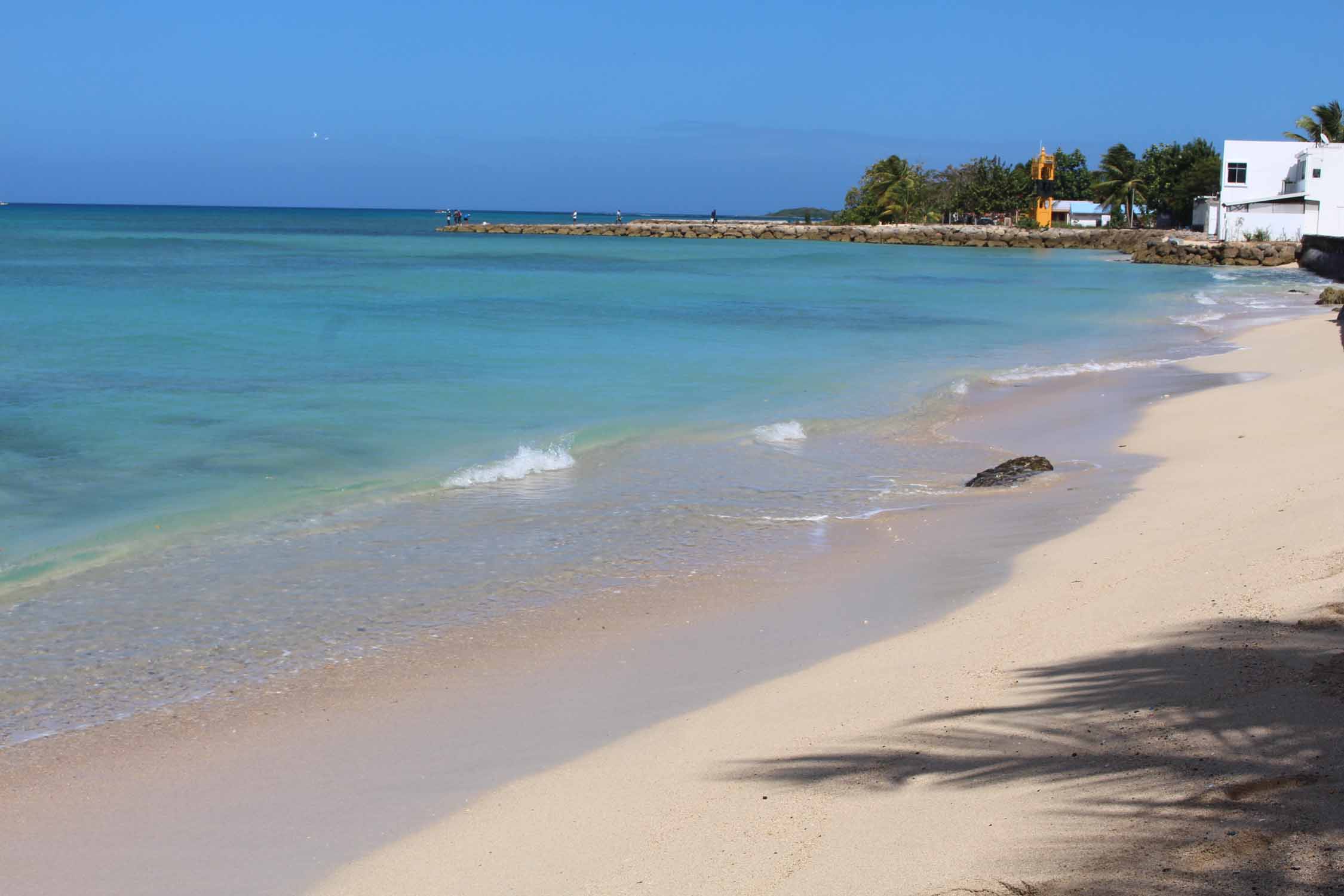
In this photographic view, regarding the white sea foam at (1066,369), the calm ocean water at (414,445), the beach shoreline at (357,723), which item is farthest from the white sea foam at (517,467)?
the white sea foam at (1066,369)

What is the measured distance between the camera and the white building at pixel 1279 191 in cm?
6100

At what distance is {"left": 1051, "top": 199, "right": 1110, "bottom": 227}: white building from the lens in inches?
3856

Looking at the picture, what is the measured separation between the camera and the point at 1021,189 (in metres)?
98.6

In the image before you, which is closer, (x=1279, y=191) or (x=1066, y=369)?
(x=1066, y=369)

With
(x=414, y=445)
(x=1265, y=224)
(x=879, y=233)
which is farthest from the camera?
(x=879, y=233)

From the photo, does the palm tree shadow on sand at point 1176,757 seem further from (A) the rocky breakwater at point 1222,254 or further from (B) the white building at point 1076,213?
(B) the white building at point 1076,213

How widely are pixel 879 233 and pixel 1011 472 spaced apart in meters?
85.7

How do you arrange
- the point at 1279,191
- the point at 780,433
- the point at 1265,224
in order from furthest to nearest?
the point at 1279,191 < the point at 1265,224 < the point at 780,433

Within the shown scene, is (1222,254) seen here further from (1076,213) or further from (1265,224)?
(1076,213)

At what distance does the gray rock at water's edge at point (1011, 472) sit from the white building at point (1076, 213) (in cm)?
9183

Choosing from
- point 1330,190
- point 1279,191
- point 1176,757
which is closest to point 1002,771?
point 1176,757

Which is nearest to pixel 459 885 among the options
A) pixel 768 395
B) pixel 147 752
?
pixel 147 752

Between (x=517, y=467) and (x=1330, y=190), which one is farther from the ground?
(x=1330, y=190)

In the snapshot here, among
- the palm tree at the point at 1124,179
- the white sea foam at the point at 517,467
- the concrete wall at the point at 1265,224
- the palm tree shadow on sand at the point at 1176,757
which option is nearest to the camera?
the palm tree shadow on sand at the point at 1176,757
